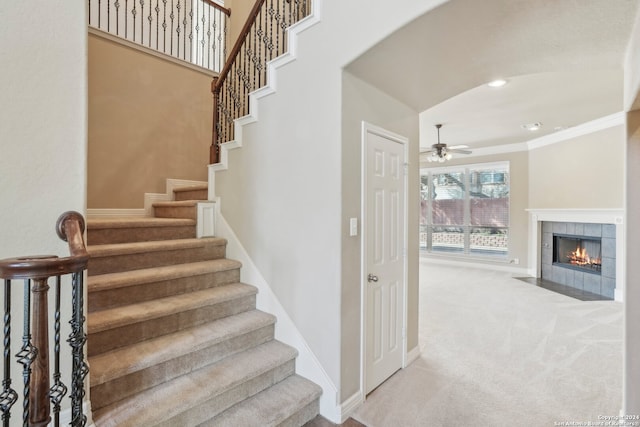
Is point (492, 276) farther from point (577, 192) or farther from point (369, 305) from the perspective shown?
point (369, 305)

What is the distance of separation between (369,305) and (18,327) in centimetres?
205

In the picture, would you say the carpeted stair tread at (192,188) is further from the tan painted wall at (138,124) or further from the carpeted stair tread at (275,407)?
the carpeted stair tread at (275,407)

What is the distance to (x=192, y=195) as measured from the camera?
12.4 ft

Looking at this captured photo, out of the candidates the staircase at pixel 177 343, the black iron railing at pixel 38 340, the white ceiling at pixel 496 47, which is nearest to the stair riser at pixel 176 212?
the staircase at pixel 177 343

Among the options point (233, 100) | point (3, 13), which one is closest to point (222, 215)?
point (233, 100)

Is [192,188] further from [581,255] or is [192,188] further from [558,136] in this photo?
[581,255]

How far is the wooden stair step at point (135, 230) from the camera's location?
2.55m

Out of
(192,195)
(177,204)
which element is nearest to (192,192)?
(192,195)

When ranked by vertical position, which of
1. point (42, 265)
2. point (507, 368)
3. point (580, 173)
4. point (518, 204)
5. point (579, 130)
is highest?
point (579, 130)

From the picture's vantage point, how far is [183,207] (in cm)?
325

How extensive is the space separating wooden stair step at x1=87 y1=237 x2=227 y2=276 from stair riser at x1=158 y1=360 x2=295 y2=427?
1.25 meters

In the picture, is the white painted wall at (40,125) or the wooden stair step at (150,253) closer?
the white painted wall at (40,125)

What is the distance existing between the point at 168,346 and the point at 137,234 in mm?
1223

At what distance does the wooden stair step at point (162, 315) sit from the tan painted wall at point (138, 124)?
205 centimetres
